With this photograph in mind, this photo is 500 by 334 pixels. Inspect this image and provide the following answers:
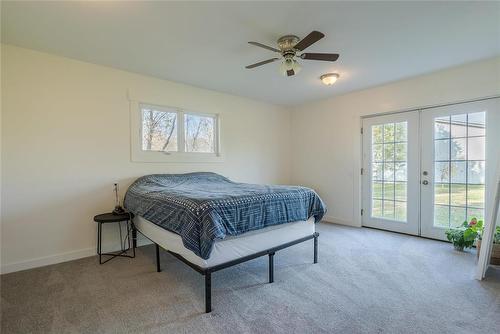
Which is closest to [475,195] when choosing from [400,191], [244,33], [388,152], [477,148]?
[477,148]

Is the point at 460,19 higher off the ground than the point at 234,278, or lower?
higher

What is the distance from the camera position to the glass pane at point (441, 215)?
139 inches

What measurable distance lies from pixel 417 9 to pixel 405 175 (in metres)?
2.61

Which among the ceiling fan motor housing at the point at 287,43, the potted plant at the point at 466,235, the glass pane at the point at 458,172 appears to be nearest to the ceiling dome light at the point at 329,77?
the ceiling fan motor housing at the point at 287,43

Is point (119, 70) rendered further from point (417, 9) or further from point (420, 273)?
point (420, 273)

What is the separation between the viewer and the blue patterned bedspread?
6.00 ft

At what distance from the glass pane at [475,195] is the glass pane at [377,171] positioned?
1140 millimetres

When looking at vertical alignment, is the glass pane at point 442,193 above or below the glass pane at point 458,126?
below

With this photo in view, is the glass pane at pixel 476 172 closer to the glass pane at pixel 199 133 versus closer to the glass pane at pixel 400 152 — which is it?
the glass pane at pixel 400 152

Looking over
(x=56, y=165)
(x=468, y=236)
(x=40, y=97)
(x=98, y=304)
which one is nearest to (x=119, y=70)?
(x=40, y=97)

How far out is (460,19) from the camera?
2.21 metres

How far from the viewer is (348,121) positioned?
4508 mm

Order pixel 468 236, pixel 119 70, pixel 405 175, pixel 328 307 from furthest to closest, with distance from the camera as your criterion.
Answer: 1. pixel 405 175
2. pixel 119 70
3. pixel 468 236
4. pixel 328 307

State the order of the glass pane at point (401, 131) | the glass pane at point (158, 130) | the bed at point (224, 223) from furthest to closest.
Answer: the glass pane at point (401, 131), the glass pane at point (158, 130), the bed at point (224, 223)
